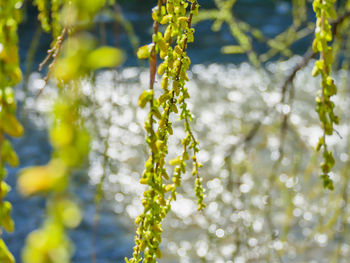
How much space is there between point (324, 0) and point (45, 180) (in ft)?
1.21

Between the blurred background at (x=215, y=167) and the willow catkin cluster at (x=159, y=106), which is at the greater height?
the blurred background at (x=215, y=167)

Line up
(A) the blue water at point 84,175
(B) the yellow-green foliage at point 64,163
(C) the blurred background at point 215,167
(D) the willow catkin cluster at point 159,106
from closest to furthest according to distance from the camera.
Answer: (B) the yellow-green foliage at point 64,163
(D) the willow catkin cluster at point 159,106
(C) the blurred background at point 215,167
(A) the blue water at point 84,175

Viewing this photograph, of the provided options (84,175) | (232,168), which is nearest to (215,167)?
(232,168)

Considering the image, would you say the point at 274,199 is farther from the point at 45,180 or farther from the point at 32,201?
the point at 45,180

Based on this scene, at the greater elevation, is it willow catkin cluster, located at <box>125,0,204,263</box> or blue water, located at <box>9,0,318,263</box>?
blue water, located at <box>9,0,318,263</box>

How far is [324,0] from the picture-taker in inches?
18.1

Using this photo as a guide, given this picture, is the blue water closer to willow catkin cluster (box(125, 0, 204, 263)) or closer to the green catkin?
willow catkin cluster (box(125, 0, 204, 263))

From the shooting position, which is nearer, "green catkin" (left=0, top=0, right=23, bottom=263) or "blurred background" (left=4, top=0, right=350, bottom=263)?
"green catkin" (left=0, top=0, right=23, bottom=263)

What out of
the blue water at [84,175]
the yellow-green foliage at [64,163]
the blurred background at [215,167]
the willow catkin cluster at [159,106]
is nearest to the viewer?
the yellow-green foliage at [64,163]

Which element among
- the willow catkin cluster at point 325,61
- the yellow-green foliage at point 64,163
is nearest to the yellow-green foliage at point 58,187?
the yellow-green foliage at point 64,163

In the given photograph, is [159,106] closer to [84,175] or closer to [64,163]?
[64,163]

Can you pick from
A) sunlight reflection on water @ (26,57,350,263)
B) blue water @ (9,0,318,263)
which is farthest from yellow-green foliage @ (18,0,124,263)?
blue water @ (9,0,318,263)

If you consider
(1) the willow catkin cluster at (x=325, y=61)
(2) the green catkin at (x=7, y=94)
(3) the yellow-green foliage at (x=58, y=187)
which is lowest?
(3) the yellow-green foliage at (x=58, y=187)

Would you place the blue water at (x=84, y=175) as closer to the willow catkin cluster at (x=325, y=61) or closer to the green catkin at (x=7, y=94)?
the willow catkin cluster at (x=325, y=61)
